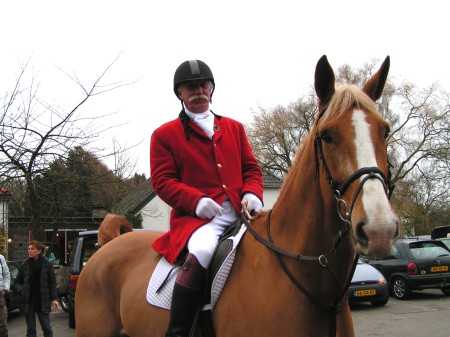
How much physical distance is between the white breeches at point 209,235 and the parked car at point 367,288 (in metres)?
9.79

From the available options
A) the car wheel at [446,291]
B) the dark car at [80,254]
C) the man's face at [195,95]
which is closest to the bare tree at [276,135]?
the car wheel at [446,291]

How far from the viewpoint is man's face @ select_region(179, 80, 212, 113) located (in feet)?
11.7

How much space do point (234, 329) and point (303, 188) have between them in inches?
36.8

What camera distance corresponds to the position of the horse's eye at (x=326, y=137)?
236 centimetres

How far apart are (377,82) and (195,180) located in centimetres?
149

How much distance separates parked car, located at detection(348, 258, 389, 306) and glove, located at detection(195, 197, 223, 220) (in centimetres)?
1006

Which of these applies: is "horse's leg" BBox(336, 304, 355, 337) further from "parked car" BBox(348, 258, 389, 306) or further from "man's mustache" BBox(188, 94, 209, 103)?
"parked car" BBox(348, 258, 389, 306)

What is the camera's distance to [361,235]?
1.98 m

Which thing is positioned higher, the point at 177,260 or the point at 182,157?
the point at 182,157

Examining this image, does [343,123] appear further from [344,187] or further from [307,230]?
[307,230]

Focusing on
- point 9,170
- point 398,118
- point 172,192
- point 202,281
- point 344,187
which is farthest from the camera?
point 398,118

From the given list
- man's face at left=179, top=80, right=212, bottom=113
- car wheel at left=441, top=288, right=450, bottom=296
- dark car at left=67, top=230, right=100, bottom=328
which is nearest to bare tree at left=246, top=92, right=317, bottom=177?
car wheel at left=441, top=288, right=450, bottom=296

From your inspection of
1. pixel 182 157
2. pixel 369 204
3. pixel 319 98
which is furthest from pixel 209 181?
pixel 369 204

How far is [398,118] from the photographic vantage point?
34.7 metres
